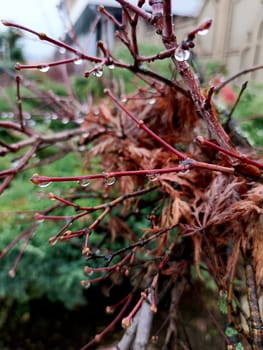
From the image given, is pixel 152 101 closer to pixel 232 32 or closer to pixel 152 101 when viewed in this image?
pixel 152 101

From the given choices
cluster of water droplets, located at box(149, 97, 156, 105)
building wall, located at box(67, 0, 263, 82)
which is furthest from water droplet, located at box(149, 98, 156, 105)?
building wall, located at box(67, 0, 263, 82)

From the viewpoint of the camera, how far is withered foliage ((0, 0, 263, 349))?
1.06ft

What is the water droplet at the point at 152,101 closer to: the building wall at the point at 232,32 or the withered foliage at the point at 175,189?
the withered foliage at the point at 175,189

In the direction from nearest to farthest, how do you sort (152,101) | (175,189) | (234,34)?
(175,189), (152,101), (234,34)

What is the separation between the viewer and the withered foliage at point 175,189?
0.32 m

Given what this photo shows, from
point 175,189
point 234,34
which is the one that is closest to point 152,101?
point 175,189

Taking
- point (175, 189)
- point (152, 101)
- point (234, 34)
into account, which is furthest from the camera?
point (234, 34)

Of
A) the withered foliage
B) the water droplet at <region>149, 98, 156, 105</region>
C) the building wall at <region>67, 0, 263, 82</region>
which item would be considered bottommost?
the withered foliage

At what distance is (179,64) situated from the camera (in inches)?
12.7

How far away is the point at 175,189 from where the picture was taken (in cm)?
48

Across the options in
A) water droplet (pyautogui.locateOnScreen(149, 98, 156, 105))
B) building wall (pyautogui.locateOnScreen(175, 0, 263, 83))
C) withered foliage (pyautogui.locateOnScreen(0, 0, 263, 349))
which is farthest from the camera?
building wall (pyautogui.locateOnScreen(175, 0, 263, 83))

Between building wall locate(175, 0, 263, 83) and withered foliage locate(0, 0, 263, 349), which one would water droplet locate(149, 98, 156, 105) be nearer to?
withered foliage locate(0, 0, 263, 349)

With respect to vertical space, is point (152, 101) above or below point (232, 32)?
→ below

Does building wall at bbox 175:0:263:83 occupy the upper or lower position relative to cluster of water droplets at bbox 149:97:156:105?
upper
